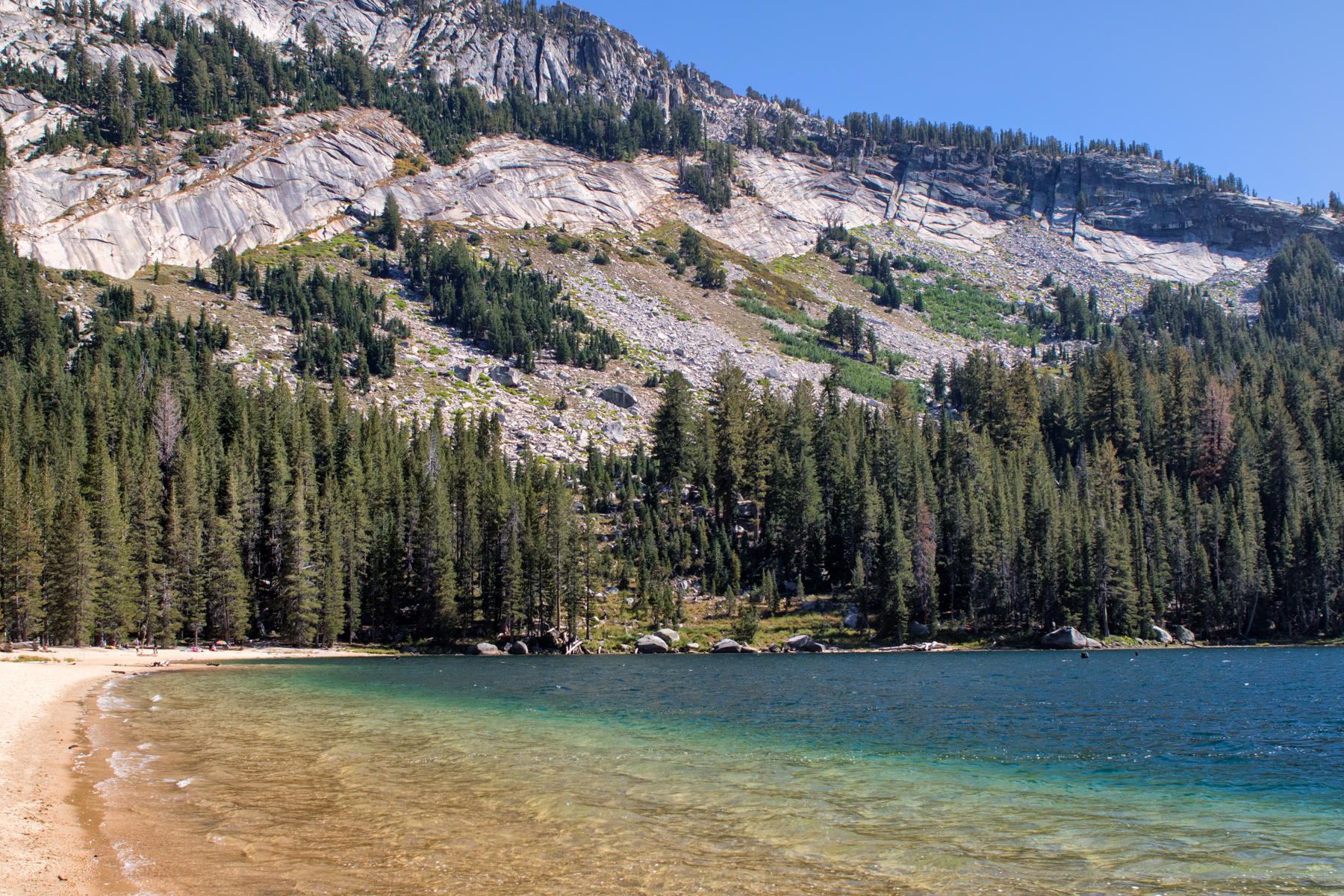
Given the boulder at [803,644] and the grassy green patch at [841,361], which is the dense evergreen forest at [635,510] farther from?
the grassy green patch at [841,361]

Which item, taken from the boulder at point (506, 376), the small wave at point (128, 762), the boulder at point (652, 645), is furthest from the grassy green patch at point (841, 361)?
the small wave at point (128, 762)

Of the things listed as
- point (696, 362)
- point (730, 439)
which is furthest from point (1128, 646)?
point (696, 362)

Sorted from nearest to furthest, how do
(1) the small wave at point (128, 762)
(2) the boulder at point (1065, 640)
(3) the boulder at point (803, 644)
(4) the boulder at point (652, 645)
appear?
(1) the small wave at point (128, 762)
(4) the boulder at point (652, 645)
(3) the boulder at point (803, 644)
(2) the boulder at point (1065, 640)

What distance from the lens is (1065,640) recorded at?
69.8 m

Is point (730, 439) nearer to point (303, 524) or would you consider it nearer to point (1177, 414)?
point (303, 524)

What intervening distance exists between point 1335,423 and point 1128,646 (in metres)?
59.5

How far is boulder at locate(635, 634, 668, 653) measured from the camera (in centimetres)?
6800

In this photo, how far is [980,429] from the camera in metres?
116

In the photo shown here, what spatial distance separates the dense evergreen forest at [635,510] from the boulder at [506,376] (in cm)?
2286

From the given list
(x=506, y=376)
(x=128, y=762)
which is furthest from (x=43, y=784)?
(x=506, y=376)

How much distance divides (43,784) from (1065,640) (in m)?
73.0

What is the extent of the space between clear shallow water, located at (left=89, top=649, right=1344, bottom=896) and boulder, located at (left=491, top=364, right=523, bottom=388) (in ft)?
325

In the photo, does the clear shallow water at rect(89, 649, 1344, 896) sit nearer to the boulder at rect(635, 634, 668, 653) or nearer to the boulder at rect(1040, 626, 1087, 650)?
the boulder at rect(635, 634, 668, 653)

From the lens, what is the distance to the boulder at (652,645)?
68000 mm
